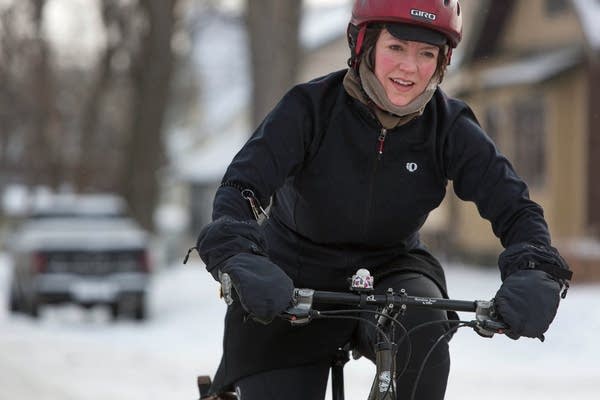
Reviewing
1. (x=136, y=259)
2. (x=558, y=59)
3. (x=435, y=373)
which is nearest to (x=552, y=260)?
(x=435, y=373)

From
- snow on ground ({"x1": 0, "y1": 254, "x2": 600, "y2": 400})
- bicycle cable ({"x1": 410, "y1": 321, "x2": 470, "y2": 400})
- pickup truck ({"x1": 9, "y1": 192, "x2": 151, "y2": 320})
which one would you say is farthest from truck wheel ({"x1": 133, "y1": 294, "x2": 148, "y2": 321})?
bicycle cable ({"x1": 410, "y1": 321, "x2": 470, "y2": 400})

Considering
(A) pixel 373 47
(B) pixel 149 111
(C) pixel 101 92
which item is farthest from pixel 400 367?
(C) pixel 101 92

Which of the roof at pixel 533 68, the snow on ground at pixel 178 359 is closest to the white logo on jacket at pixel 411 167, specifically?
the snow on ground at pixel 178 359

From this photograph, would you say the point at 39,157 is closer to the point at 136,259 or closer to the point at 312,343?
the point at 136,259

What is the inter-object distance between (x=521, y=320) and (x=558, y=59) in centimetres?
2257

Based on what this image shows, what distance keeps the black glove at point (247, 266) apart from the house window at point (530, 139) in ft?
74.9

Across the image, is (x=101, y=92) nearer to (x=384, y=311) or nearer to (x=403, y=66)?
(x=403, y=66)

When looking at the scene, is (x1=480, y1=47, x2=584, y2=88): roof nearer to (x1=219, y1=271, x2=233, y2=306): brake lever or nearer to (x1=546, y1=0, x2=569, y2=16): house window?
(x1=546, y1=0, x2=569, y2=16): house window

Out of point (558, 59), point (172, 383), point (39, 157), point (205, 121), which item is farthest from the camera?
point (205, 121)

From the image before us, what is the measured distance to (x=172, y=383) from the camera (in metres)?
11.0

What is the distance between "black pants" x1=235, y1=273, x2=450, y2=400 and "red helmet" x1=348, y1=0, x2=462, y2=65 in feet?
2.28

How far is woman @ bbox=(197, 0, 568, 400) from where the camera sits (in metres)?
3.60

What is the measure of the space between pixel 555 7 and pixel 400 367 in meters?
23.8

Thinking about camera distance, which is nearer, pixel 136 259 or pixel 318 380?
pixel 318 380
